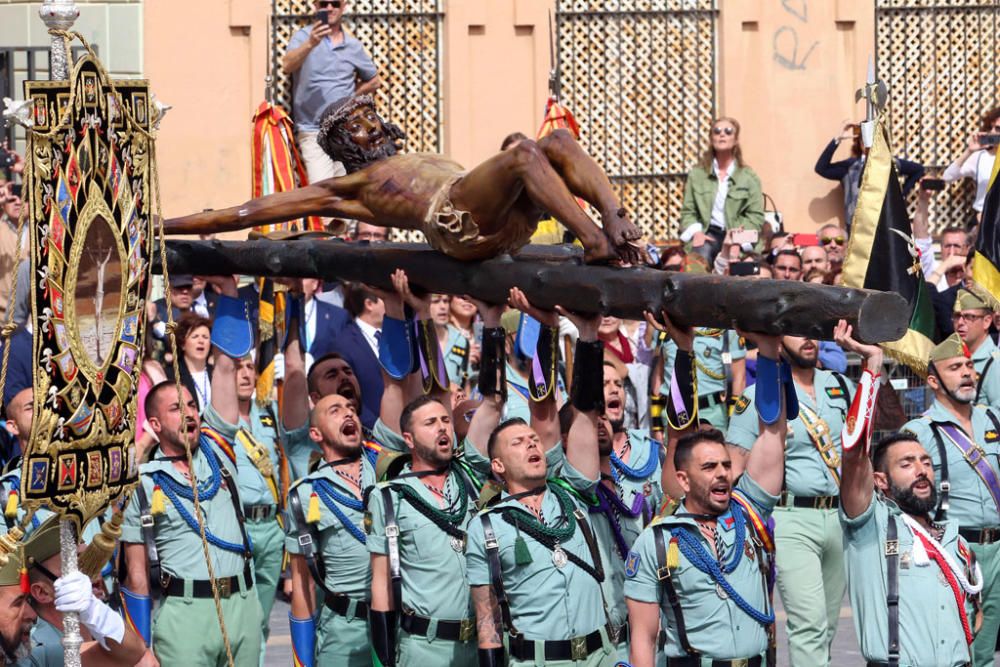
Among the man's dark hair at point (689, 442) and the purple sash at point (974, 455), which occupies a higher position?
the man's dark hair at point (689, 442)

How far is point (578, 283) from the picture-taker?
26.8 feet

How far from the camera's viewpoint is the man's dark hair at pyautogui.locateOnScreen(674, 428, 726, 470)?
331 inches

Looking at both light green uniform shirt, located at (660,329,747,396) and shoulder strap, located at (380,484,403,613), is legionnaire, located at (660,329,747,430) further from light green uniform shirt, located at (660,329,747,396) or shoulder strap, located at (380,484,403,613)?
shoulder strap, located at (380,484,403,613)

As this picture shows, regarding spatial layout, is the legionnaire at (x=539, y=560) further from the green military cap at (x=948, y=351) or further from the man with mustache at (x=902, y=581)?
the green military cap at (x=948, y=351)

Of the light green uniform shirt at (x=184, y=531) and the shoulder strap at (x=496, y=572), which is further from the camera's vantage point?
the light green uniform shirt at (x=184, y=531)

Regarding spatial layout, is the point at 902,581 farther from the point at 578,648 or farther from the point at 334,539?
the point at 334,539

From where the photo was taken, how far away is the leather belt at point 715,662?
8383 millimetres

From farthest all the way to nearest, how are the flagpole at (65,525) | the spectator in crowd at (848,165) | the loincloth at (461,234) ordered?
1. the spectator in crowd at (848,165)
2. the loincloth at (461,234)
3. the flagpole at (65,525)

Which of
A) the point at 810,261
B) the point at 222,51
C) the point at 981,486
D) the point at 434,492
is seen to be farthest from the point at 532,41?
the point at 434,492

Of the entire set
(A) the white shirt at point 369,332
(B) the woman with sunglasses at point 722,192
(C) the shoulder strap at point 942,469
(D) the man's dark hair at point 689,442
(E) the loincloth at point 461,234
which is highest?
(B) the woman with sunglasses at point 722,192

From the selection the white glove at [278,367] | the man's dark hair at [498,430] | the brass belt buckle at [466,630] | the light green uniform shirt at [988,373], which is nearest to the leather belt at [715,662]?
the brass belt buckle at [466,630]

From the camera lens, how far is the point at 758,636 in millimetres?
8453

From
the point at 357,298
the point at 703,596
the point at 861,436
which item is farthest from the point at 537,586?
the point at 357,298

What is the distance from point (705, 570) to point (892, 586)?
1.12 metres
